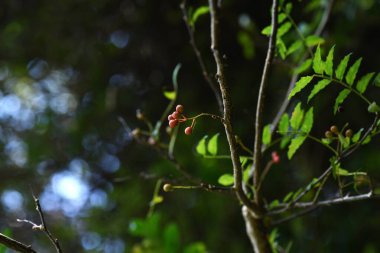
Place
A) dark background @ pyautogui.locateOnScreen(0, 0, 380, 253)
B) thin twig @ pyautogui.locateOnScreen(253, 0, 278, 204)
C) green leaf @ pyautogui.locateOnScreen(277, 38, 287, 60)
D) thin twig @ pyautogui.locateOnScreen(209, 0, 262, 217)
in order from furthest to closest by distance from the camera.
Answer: dark background @ pyautogui.locateOnScreen(0, 0, 380, 253)
green leaf @ pyautogui.locateOnScreen(277, 38, 287, 60)
thin twig @ pyautogui.locateOnScreen(253, 0, 278, 204)
thin twig @ pyautogui.locateOnScreen(209, 0, 262, 217)

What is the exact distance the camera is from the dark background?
1.71m

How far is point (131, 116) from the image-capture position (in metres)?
2.05

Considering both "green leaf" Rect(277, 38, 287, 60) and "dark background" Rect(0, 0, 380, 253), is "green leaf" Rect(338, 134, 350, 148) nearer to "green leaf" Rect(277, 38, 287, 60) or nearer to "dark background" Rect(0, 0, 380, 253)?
"green leaf" Rect(277, 38, 287, 60)

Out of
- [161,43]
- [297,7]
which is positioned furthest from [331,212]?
[161,43]

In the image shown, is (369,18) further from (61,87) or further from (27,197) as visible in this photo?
(27,197)

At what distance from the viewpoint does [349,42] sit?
164cm

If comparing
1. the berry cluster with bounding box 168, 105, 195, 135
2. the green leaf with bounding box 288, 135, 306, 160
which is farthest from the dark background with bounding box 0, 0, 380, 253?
the berry cluster with bounding box 168, 105, 195, 135

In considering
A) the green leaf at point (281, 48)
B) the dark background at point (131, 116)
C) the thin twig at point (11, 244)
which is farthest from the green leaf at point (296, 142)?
the dark background at point (131, 116)

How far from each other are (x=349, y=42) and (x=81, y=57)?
107 cm

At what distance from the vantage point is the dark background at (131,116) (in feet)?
5.63

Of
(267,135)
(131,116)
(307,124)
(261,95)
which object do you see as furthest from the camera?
(131,116)

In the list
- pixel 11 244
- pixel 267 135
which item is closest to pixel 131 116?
pixel 267 135

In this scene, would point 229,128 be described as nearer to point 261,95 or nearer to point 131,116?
point 261,95

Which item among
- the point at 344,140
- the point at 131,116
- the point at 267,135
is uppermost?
the point at 131,116
